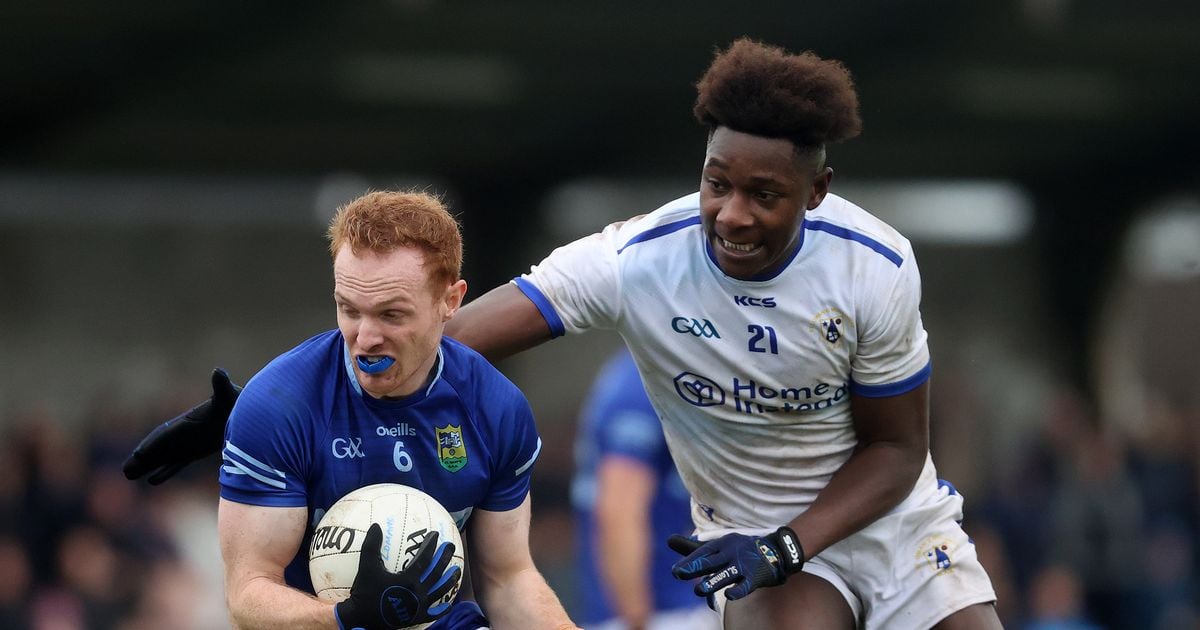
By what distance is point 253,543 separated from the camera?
4055 millimetres

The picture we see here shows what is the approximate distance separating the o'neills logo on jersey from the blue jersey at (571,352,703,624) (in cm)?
166

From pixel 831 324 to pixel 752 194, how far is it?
468 millimetres

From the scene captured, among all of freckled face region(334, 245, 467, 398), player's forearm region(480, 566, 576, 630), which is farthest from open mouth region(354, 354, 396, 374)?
player's forearm region(480, 566, 576, 630)

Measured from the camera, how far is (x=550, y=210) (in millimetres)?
15883

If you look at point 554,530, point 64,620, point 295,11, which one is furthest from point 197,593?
point 295,11

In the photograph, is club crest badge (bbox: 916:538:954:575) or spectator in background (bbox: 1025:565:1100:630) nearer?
club crest badge (bbox: 916:538:954:575)

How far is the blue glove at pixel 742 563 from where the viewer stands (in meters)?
4.28

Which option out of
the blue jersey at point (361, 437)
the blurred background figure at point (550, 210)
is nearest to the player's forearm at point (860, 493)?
the blue jersey at point (361, 437)

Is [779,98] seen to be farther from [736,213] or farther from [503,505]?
[503,505]

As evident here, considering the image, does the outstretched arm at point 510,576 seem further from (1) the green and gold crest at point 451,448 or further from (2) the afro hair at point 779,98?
(2) the afro hair at point 779,98

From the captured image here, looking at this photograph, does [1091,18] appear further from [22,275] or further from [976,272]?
[22,275]

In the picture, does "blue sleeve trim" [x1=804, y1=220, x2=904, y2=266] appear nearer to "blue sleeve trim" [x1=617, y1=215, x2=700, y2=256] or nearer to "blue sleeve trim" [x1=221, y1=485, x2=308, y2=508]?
"blue sleeve trim" [x1=617, y1=215, x2=700, y2=256]

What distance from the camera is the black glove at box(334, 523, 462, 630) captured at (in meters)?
3.81

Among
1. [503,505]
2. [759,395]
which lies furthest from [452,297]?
[759,395]
